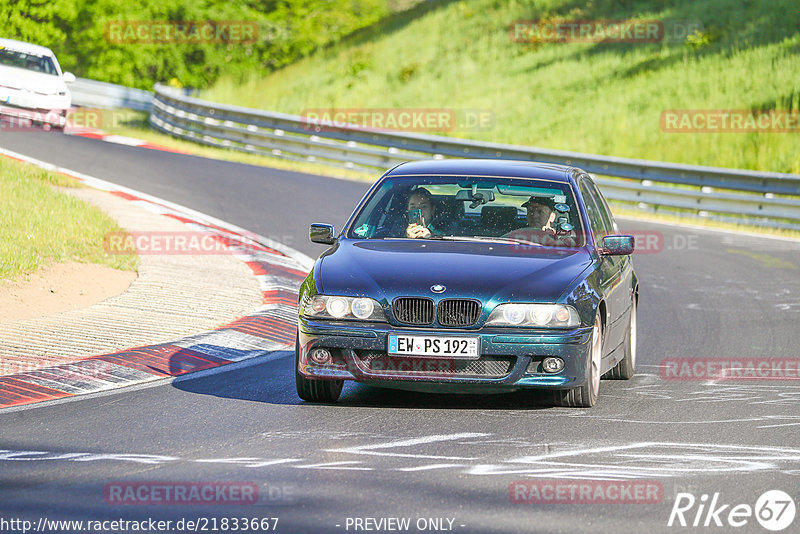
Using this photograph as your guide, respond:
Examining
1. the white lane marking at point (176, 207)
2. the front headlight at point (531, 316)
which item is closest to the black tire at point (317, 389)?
the front headlight at point (531, 316)

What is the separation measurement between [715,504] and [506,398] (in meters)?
2.81

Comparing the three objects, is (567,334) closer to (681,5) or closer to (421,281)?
(421,281)

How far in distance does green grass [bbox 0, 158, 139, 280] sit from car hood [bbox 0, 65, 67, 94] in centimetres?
895

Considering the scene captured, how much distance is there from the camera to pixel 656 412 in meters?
8.24

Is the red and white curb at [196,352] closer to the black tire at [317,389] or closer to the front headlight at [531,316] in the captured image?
the black tire at [317,389]

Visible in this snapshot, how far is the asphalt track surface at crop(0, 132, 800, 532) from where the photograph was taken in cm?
560

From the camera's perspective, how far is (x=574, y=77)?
39.2m

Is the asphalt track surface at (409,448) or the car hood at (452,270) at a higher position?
the car hood at (452,270)

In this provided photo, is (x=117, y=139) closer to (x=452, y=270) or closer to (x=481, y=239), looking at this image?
(x=481, y=239)

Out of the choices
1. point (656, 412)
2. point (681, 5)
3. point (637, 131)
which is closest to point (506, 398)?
point (656, 412)

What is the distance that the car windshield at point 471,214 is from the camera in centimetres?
879

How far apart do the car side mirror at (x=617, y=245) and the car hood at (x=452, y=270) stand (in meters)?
0.25

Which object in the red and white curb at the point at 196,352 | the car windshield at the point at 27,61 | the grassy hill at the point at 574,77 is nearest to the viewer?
the red and white curb at the point at 196,352

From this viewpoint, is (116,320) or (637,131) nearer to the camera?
(116,320)
